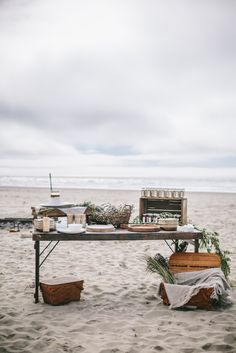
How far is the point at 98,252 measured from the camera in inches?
378

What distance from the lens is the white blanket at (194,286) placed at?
5.34m

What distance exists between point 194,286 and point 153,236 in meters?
0.89

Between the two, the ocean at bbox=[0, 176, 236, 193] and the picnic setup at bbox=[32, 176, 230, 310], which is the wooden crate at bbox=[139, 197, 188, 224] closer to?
the picnic setup at bbox=[32, 176, 230, 310]

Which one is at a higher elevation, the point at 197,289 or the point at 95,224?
the point at 95,224

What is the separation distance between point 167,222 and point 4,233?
7574mm

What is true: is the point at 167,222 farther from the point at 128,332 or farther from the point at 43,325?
the point at 43,325

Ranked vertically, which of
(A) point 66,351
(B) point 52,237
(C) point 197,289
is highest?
(B) point 52,237

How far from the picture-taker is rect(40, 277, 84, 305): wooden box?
5.57 m

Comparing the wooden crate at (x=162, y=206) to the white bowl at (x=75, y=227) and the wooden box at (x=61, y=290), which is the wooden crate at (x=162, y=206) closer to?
the white bowl at (x=75, y=227)

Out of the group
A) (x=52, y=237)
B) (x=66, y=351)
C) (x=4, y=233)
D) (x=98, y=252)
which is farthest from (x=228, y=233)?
(x=66, y=351)

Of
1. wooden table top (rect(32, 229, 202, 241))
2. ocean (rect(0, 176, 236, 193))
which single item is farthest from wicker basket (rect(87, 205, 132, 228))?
ocean (rect(0, 176, 236, 193))

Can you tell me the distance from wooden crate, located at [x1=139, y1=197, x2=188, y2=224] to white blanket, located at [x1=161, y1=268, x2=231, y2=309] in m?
0.97

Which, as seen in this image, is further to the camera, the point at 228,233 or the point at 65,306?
the point at 228,233

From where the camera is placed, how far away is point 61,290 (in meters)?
5.64
